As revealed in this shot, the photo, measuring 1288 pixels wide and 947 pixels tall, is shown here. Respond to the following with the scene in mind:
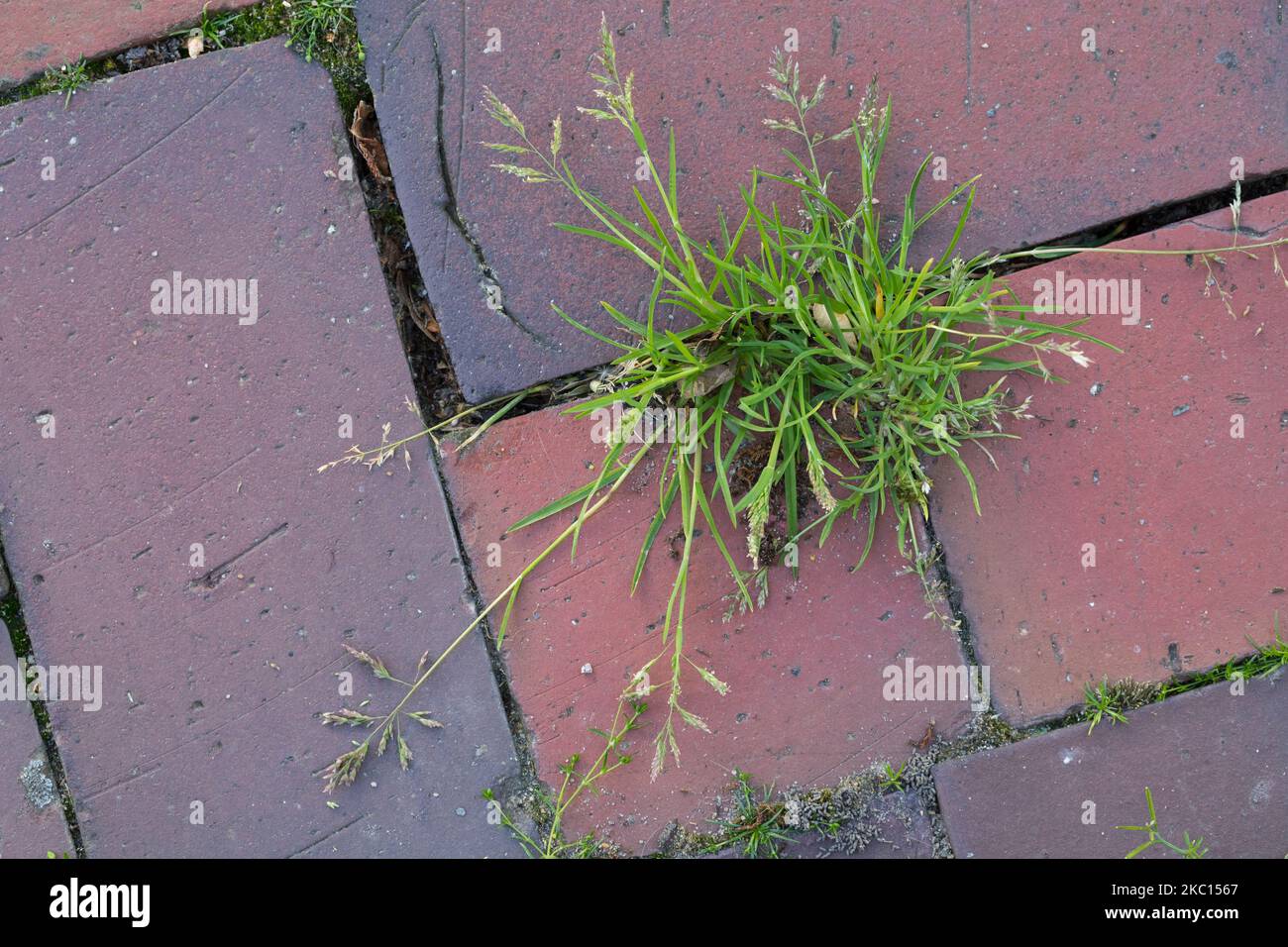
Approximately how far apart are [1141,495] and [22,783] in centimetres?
283

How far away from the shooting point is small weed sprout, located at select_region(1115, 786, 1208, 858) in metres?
2.29

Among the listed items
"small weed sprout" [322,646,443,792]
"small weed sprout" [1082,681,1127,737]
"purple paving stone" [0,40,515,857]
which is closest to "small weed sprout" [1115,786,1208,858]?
"small weed sprout" [1082,681,1127,737]

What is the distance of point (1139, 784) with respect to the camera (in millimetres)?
2314

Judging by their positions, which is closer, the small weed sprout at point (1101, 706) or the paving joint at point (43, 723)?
the small weed sprout at point (1101, 706)

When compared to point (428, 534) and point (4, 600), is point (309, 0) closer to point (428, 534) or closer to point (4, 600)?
point (428, 534)

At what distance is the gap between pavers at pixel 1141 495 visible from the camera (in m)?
2.31

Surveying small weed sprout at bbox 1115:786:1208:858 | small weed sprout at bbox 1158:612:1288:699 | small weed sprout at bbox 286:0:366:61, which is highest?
small weed sprout at bbox 286:0:366:61

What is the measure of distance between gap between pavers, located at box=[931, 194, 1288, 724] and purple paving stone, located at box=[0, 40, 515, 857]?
127 centimetres

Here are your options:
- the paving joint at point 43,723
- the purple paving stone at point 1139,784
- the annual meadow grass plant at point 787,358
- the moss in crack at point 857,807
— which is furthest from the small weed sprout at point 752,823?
the paving joint at point 43,723

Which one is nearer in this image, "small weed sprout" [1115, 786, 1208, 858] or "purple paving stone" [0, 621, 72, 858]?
"small weed sprout" [1115, 786, 1208, 858]

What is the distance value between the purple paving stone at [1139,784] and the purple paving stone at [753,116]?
3.93 feet

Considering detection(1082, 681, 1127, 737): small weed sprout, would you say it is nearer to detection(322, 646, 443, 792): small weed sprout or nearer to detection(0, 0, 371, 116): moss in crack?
detection(322, 646, 443, 792): small weed sprout

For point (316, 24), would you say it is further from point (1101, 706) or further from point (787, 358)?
point (1101, 706)

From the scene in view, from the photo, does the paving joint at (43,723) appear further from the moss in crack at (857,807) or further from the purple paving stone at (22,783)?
the moss in crack at (857,807)
